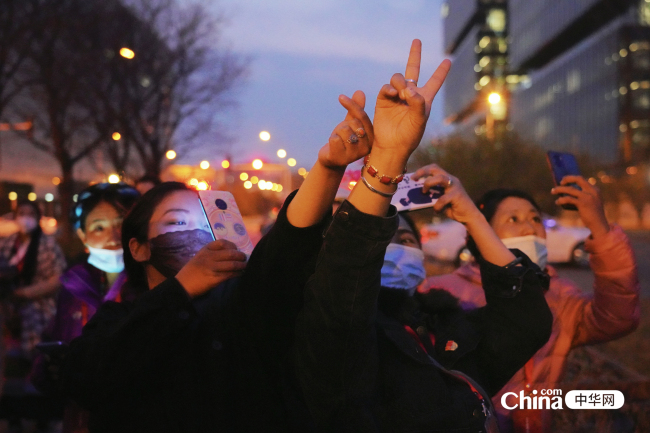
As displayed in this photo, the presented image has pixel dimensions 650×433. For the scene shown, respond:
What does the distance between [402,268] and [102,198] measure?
2.10 m

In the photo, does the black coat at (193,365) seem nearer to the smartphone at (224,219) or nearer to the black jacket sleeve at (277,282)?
the black jacket sleeve at (277,282)

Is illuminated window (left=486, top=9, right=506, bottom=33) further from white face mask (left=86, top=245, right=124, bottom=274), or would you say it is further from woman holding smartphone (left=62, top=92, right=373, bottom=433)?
Result: woman holding smartphone (left=62, top=92, right=373, bottom=433)

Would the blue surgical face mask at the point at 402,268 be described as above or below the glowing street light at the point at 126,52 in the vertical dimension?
below

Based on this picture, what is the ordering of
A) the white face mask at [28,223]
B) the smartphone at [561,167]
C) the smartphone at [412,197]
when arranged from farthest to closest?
1. the white face mask at [28,223]
2. the smartphone at [561,167]
3. the smartphone at [412,197]

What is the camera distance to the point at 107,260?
10.4ft

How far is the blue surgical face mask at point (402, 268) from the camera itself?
2.05 meters

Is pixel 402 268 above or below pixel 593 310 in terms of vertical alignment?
above

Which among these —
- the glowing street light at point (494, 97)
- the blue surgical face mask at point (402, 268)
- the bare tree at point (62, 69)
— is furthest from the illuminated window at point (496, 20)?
the blue surgical face mask at point (402, 268)

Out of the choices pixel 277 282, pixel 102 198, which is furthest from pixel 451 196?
pixel 102 198

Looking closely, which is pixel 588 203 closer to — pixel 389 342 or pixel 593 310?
pixel 593 310

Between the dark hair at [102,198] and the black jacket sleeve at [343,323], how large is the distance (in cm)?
218

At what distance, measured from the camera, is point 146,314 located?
1605 mm

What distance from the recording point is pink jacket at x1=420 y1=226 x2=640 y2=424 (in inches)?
100

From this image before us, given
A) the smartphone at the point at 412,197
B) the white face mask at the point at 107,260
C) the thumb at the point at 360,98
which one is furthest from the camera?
the white face mask at the point at 107,260
